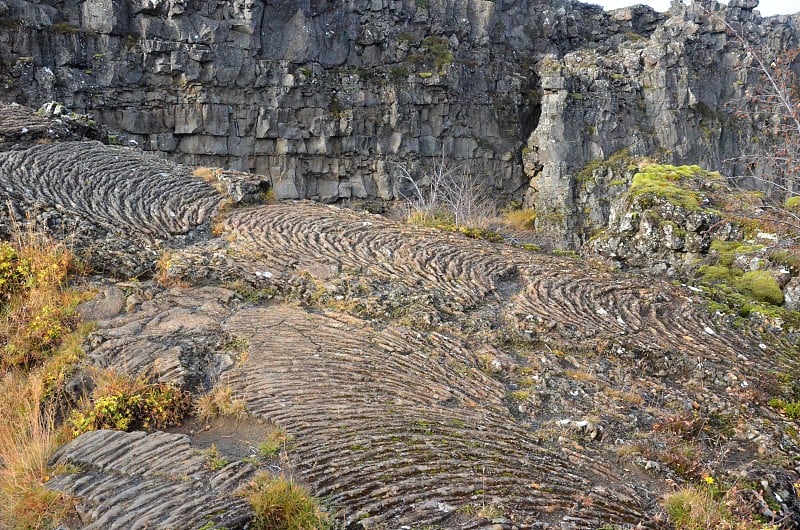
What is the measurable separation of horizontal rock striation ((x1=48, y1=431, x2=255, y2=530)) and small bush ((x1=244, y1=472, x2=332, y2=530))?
9 cm

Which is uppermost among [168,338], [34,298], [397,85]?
[397,85]

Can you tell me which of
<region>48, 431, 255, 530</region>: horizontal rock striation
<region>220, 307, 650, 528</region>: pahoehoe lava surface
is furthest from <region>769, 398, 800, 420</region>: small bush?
<region>48, 431, 255, 530</region>: horizontal rock striation

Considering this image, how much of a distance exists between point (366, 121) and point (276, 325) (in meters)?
34.6

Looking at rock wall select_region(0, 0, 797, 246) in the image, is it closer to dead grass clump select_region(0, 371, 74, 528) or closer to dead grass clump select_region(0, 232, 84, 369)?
dead grass clump select_region(0, 232, 84, 369)

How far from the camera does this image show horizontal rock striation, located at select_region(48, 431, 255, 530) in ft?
14.5

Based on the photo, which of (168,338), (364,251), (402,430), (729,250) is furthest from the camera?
(729,250)

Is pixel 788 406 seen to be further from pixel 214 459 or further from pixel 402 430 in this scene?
pixel 214 459

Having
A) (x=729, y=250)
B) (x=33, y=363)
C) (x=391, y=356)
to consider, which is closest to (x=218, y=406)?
(x=391, y=356)

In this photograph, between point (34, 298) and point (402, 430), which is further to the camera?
point (34, 298)

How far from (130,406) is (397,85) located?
37.4 metres

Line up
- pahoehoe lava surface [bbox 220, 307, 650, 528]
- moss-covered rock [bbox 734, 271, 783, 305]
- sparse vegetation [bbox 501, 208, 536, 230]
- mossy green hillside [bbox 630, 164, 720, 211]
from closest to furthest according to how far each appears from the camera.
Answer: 1. pahoehoe lava surface [bbox 220, 307, 650, 528]
2. moss-covered rock [bbox 734, 271, 783, 305]
3. mossy green hillside [bbox 630, 164, 720, 211]
4. sparse vegetation [bbox 501, 208, 536, 230]

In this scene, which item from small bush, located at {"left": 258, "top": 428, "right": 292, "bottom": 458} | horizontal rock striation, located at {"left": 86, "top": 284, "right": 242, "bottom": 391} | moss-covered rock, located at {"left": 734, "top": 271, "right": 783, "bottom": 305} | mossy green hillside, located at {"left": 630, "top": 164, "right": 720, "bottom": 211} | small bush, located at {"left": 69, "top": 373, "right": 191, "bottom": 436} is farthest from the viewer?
mossy green hillside, located at {"left": 630, "top": 164, "right": 720, "bottom": 211}

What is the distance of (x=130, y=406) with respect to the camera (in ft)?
19.0

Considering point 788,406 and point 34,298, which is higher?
point 34,298
